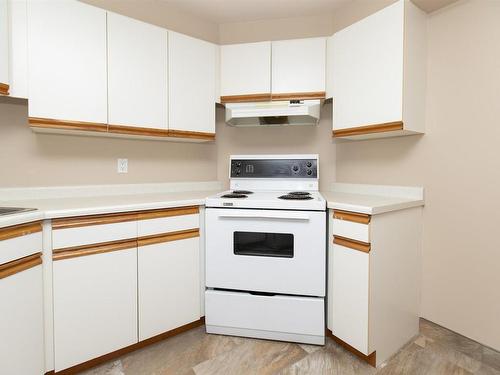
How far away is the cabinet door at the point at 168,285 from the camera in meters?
1.67

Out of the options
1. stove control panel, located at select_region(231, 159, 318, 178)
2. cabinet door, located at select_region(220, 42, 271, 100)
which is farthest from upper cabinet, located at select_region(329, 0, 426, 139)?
cabinet door, located at select_region(220, 42, 271, 100)

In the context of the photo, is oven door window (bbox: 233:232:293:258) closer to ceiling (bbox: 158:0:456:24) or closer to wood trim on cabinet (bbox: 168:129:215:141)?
wood trim on cabinet (bbox: 168:129:215:141)

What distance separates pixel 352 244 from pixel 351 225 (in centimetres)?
11

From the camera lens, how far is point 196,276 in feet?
6.09

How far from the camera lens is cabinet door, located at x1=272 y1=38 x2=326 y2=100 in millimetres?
2098

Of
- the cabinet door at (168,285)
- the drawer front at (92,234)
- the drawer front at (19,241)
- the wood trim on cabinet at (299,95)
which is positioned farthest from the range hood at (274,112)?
the drawer front at (19,241)

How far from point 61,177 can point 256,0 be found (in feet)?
6.19

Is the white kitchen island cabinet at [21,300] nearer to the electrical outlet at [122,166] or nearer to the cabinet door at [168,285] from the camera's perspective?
the cabinet door at [168,285]

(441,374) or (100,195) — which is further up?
(100,195)

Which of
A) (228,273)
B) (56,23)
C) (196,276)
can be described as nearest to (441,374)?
(228,273)

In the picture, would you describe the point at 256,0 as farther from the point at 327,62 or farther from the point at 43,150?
the point at 43,150

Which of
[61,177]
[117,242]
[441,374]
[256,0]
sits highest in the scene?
[256,0]

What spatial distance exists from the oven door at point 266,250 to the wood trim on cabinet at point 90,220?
490 millimetres

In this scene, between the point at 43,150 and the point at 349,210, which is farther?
the point at 43,150
